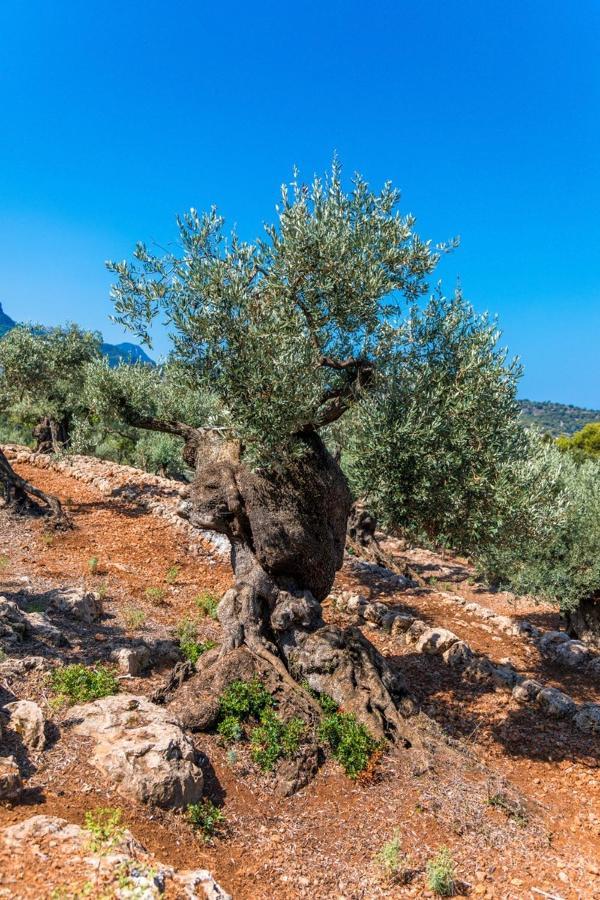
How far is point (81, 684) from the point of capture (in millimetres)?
8445

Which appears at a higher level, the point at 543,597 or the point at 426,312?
the point at 426,312

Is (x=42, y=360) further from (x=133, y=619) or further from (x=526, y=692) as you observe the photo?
(x=526, y=692)

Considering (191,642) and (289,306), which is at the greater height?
(289,306)

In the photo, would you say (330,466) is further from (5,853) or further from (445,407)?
(5,853)

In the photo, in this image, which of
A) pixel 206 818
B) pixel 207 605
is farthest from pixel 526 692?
pixel 206 818

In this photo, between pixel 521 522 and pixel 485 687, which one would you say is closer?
pixel 521 522

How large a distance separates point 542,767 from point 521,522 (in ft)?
16.6

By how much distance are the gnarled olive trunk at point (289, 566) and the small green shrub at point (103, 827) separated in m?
3.75

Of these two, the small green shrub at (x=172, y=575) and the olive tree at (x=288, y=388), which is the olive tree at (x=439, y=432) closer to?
the olive tree at (x=288, y=388)

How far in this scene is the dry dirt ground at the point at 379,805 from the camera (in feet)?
20.5

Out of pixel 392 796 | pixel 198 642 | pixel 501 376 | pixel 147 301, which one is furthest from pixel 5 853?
pixel 501 376

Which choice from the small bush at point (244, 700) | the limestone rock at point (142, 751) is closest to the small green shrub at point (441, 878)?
the limestone rock at point (142, 751)

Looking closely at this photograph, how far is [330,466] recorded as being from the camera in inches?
410

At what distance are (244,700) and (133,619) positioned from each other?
4524mm
